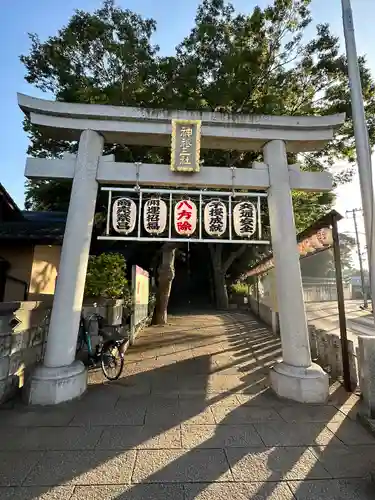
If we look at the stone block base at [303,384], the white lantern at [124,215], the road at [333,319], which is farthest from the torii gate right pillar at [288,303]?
the road at [333,319]

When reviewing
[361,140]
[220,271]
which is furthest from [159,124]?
[220,271]

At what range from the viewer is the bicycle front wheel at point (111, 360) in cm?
611

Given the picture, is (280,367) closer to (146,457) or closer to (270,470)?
(270,470)

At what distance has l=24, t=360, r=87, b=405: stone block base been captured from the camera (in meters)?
4.66

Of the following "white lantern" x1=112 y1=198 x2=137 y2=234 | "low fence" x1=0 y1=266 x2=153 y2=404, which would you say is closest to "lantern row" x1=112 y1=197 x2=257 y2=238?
"white lantern" x1=112 y1=198 x2=137 y2=234

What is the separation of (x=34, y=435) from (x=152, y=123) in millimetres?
5846

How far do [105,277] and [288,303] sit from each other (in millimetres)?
5986

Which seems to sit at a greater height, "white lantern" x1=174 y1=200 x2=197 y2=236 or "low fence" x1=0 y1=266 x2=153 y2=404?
"white lantern" x1=174 y1=200 x2=197 y2=236

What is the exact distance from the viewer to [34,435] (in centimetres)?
374

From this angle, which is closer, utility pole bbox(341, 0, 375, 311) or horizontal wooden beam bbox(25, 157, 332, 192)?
utility pole bbox(341, 0, 375, 311)

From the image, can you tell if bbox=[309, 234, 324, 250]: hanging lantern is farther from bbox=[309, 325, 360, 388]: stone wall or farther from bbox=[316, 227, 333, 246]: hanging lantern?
bbox=[309, 325, 360, 388]: stone wall

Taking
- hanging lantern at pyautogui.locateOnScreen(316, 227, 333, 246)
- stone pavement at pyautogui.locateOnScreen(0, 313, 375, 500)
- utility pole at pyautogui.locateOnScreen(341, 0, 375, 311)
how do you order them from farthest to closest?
hanging lantern at pyautogui.locateOnScreen(316, 227, 333, 246), utility pole at pyautogui.locateOnScreen(341, 0, 375, 311), stone pavement at pyautogui.locateOnScreen(0, 313, 375, 500)

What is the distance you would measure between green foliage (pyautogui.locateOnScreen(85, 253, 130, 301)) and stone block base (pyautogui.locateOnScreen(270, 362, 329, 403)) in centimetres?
605

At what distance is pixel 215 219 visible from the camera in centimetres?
566
